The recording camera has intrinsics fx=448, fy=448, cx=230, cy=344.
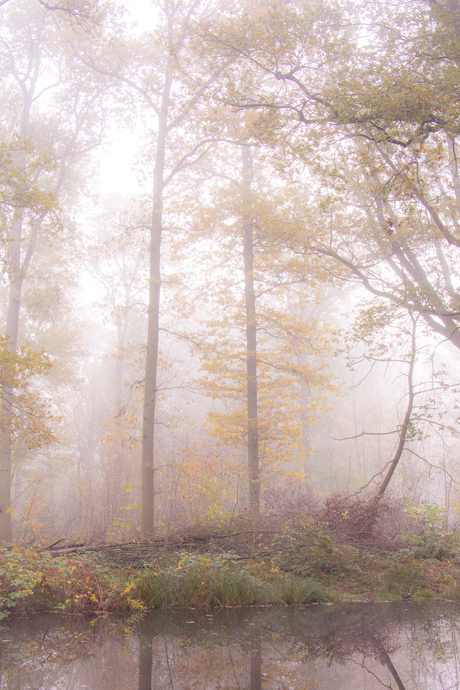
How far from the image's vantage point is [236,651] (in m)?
4.46

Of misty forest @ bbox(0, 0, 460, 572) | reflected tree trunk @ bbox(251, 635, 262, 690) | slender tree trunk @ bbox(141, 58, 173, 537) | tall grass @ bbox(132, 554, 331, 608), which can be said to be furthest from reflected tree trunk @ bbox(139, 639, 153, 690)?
slender tree trunk @ bbox(141, 58, 173, 537)

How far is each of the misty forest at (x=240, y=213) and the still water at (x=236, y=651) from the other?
80.3 inches

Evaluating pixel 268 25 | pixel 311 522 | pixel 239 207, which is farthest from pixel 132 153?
pixel 311 522

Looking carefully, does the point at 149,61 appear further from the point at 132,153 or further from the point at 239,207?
the point at 239,207

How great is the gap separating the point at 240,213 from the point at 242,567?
924 cm

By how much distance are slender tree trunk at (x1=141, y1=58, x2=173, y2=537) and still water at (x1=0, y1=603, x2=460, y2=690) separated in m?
4.46

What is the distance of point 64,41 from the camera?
13234mm

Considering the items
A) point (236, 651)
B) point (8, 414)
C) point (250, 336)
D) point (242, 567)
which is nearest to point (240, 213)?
point (250, 336)

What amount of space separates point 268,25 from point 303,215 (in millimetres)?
5764

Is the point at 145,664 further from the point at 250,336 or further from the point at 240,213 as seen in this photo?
the point at 240,213

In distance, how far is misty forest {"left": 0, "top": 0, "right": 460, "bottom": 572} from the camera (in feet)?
23.7

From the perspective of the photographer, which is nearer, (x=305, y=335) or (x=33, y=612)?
(x=33, y=612)

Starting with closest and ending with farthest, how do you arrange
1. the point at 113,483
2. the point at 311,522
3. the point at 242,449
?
1. the point at 311,522
2. the point at 113,483
3. the point at 242,449

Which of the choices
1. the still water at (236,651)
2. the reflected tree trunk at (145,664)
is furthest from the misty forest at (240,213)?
the reflected tree trunk at (145,664)
